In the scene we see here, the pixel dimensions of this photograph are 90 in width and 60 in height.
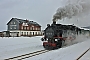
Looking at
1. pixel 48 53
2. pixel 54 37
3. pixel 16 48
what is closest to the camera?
pixel 48 53

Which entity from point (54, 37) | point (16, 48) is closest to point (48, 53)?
point (54, 37)

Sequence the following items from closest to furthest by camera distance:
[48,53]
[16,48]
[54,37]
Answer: [48,53], [16,48], [54,37]

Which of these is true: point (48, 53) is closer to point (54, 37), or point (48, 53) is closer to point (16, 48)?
point (54, 37)

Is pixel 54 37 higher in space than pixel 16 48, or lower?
higher

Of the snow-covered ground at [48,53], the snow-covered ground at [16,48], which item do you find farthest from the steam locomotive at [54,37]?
the snow-covered ground at [16,48]

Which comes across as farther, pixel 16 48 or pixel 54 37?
pixel 54 37

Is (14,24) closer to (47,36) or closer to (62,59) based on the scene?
(47,36)

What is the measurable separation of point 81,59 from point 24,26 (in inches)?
2386

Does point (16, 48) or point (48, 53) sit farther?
point (16, 48)

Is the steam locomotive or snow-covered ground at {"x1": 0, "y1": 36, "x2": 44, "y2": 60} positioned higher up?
the steam locomotive

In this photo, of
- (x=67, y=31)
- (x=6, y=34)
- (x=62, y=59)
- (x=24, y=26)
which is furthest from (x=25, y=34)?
(x=62, y=59)

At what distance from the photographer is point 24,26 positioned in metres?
69.8

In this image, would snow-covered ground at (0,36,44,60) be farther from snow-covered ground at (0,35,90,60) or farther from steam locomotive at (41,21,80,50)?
steam locomotive at (41,21,80,50)

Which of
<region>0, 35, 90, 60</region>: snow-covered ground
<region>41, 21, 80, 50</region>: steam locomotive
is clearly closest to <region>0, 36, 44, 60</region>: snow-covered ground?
<region>0, 35, 90, 60</region>: snow-covered ground
